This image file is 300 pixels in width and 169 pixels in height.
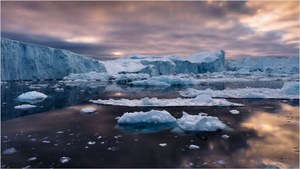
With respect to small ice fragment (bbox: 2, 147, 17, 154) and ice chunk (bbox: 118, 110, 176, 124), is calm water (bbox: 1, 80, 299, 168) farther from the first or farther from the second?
ice chunk (bbox: 118, 110, 176, 124)

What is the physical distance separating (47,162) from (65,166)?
1.52ft

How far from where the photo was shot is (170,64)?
61.0m

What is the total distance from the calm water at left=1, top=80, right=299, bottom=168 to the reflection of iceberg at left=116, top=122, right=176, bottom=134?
0.10 ft

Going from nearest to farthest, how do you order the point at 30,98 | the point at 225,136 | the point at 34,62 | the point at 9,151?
the point at 9,151 → the point at 225,136 → the point at 30,98 → the point at 34,62

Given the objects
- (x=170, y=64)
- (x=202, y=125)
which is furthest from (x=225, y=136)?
(x=170, y=64)

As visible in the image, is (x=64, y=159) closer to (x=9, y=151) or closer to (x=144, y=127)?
(x=9, y=151)

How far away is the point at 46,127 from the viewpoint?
8594 mm

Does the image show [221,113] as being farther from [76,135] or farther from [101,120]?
[76,135]

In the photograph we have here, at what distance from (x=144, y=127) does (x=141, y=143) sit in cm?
175

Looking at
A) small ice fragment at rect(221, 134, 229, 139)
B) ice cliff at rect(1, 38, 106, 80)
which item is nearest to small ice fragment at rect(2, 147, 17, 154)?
small ice fragment at rect(221, 134, 229, 139)

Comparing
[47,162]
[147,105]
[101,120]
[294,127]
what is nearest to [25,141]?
[47,162]

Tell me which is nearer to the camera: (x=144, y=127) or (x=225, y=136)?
(x=225, y=136)

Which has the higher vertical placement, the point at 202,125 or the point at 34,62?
the point at 34,62

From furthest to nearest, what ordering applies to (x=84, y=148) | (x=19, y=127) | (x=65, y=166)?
(x=19, y=127) → (x=84, y=148) → (x=65, y=166)
